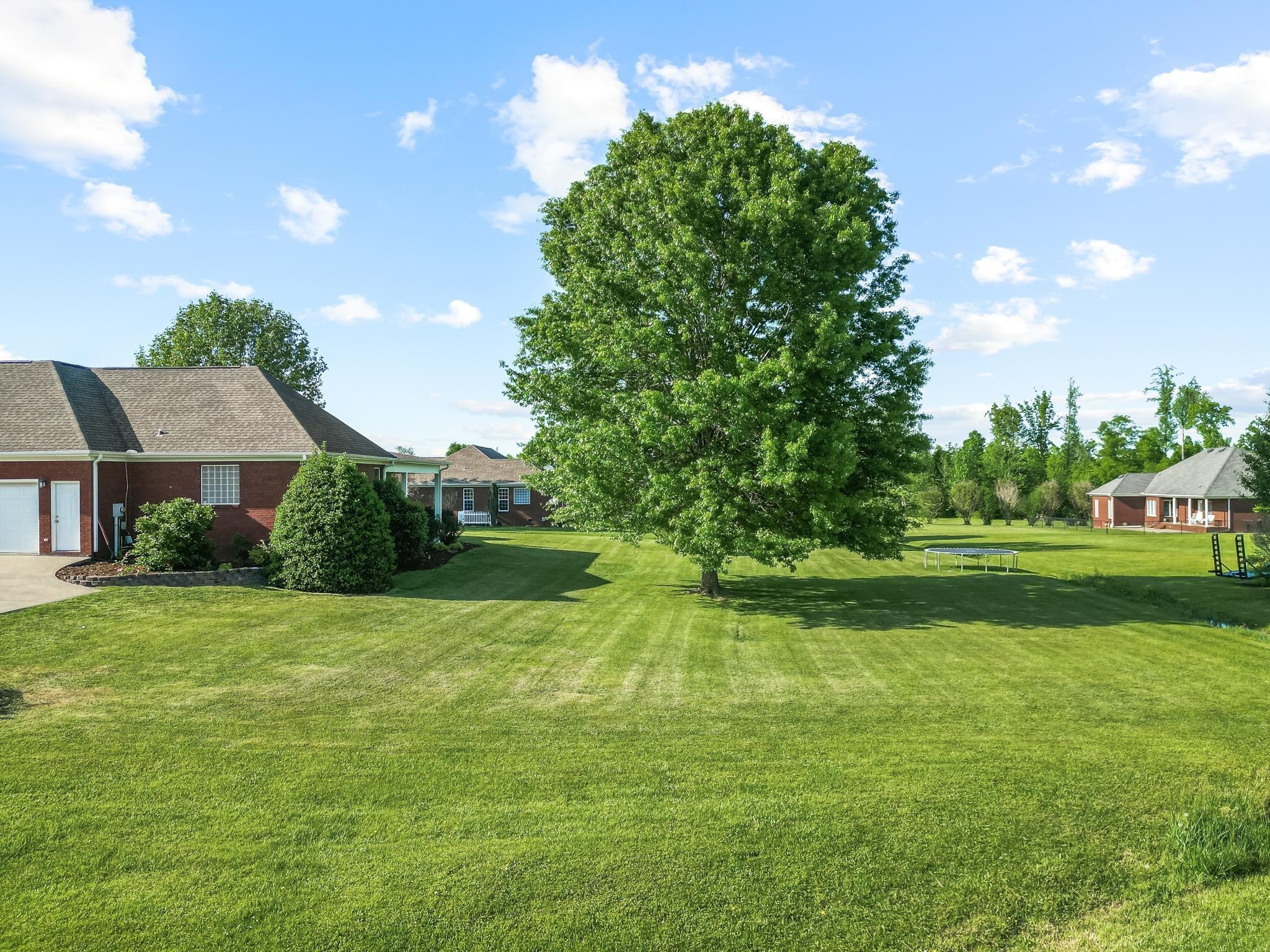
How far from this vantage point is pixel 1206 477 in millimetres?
56438

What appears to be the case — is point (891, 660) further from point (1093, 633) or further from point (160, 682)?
point (160, 682)

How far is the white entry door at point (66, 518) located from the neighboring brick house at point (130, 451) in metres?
0.03

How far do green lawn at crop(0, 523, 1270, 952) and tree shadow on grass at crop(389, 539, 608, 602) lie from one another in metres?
4.94

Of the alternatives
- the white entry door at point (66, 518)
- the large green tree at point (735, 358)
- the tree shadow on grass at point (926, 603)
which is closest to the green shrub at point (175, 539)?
the white entry door at point (66, 518)

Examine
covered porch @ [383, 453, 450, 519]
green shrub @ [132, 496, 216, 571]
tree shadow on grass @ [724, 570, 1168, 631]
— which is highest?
covered porch @ [383, 453, 450, 519]

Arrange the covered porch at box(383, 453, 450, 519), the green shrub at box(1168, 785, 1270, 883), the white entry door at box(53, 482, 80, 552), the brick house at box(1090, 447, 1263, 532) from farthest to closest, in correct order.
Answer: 1. the brick house at box(1090, 447, 1263, 532)
2. the covered porch at box(383, 453, 450, 519)
3. the white entry door at box(53, 482, 80, 552)
4. the green shrub at box(1168, 785, 1270, 883)

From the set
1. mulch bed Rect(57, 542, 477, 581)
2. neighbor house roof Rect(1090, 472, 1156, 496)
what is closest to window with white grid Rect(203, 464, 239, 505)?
mulch bed Rect(57, 542, 477, 581)

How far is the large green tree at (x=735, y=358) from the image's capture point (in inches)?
731

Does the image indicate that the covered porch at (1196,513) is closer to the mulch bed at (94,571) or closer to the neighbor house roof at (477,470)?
the neighbor house roof at (477,470)

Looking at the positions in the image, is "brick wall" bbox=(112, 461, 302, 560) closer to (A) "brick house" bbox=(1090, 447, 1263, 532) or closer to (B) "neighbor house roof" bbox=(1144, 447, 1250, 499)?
(A) "brick house" bbox=(1090, 447, 1263, 532)

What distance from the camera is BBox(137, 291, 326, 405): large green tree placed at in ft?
178

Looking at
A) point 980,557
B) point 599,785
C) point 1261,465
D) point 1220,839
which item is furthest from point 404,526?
point 1261,465

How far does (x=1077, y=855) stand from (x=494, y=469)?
5171cm

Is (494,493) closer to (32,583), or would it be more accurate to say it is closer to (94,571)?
(94,571)
